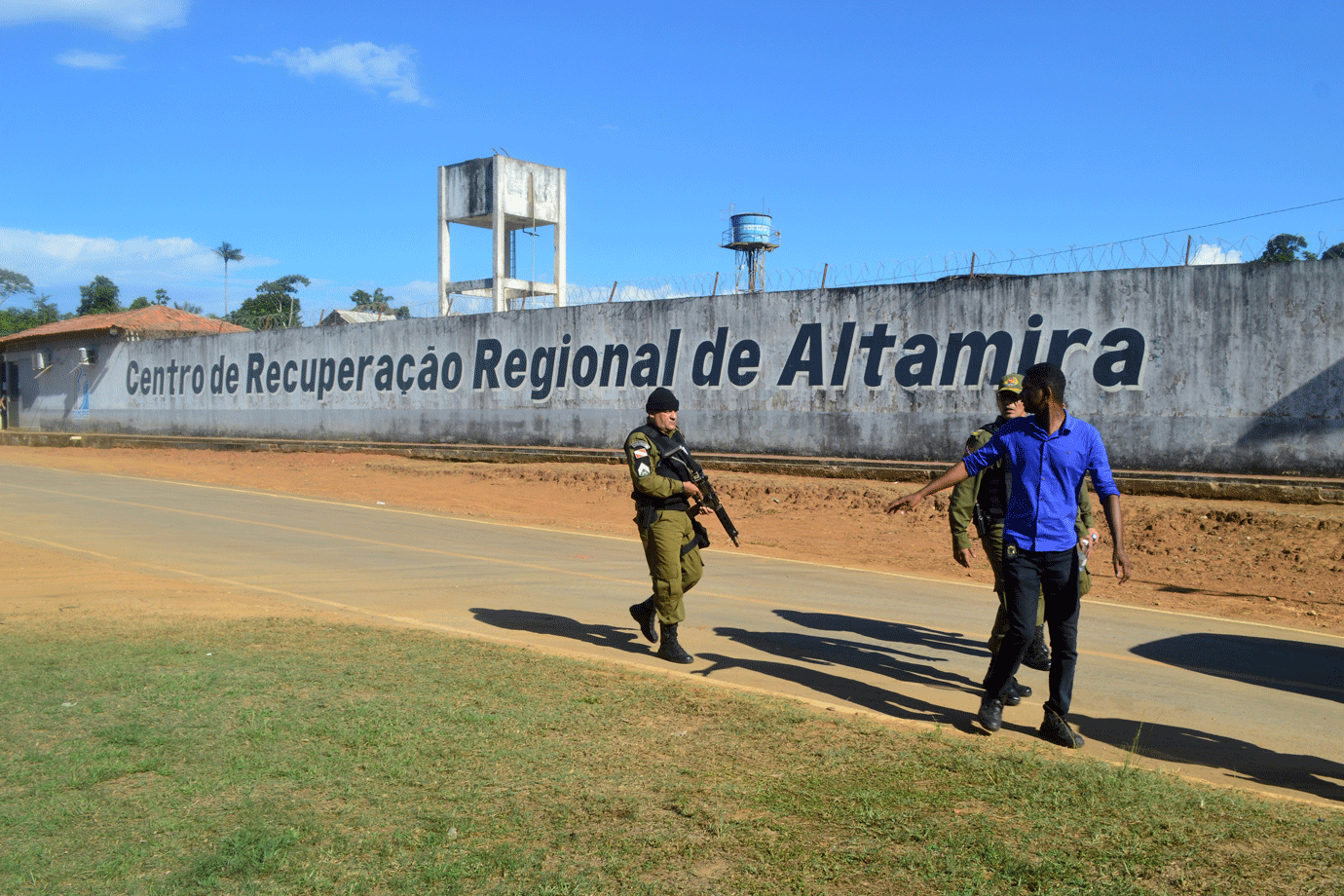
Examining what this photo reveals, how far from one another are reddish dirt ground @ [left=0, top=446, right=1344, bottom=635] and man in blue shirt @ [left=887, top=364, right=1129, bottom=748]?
5522 millimetres

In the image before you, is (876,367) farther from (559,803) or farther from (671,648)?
(559,803)

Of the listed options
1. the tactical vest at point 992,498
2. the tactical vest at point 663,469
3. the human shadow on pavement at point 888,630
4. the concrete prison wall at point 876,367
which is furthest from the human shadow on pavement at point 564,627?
the concrete prison wall at point 876,367

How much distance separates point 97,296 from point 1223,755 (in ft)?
277

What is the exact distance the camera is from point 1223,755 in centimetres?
496

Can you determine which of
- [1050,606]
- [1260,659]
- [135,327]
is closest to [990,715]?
[1050,606]

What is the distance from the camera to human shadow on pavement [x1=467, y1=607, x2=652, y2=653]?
24.2 feet

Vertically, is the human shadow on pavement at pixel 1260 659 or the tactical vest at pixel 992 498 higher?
the tactical vest at pixel 992 498

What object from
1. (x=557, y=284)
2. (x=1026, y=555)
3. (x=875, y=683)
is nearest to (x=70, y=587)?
(x=875, y=683)

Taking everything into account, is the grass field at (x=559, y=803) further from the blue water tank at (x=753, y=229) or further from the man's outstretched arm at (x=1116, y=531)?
the blue water tank at (x=753, y=229)

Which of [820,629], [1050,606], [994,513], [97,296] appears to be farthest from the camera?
[97,296]

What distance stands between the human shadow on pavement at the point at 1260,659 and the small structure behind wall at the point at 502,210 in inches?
1024

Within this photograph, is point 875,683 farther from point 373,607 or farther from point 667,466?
point 373,607

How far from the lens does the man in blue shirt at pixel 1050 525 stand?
492 cm

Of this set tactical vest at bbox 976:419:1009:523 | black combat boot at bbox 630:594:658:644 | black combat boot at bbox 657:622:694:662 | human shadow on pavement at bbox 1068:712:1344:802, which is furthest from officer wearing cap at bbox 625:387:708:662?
human shadow on pavement at bbox 1068:712:1344:802
